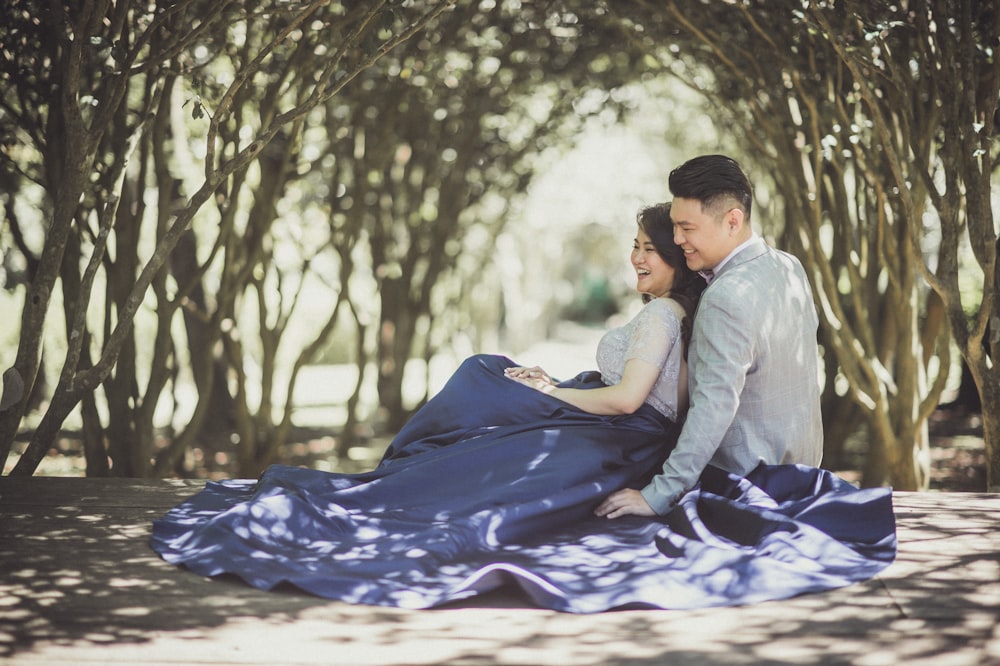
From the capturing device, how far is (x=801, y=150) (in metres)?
6.83

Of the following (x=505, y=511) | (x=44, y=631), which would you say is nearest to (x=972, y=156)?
(x=505, y=511)

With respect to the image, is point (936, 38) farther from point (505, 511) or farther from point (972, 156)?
point (505, 511)

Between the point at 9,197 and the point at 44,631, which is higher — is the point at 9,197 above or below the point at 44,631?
above

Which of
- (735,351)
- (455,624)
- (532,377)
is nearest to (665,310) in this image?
(735,351)

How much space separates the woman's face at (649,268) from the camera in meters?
4.11

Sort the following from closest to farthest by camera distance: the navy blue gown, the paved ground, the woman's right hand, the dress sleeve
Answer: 1. the paved ground
2. the navy blue gown
3. the dress sleeve
4. the woman's right hand

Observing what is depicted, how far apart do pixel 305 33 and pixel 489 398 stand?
8.40 feet

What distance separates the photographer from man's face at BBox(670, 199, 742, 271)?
3.90m

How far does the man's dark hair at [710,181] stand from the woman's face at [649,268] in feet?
0.94

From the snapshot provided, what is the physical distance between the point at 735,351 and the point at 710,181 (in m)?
0.65

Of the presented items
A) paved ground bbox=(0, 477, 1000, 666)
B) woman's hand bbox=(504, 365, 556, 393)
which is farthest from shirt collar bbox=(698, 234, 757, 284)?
paved ground bbox=(0, 477, 1000, 666)

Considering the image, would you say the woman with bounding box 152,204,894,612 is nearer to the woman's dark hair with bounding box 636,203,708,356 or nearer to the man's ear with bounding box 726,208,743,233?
the woman's dark hair with bounding box 636,203,708,356

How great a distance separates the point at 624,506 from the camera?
3820mm

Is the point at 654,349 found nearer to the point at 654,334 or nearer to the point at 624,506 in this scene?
the point at 654,334
